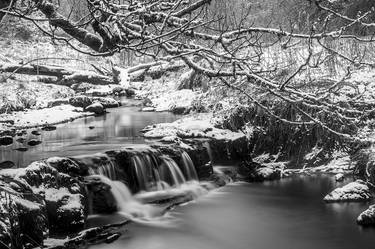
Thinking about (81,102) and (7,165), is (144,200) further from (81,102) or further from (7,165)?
(81,102)

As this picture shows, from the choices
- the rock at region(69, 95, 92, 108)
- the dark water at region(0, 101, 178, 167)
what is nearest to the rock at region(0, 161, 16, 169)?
the dark water at region(0, 101, 178, 167)

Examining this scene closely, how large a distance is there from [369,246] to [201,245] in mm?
2586

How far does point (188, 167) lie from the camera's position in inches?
442

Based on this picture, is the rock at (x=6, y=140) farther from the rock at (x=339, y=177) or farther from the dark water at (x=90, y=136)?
the rock at (x=339, y=177)

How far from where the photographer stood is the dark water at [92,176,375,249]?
7.60 m

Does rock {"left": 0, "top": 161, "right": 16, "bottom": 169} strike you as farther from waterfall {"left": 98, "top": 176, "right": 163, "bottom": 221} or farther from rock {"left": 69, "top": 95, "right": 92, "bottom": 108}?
rock {"left": 69, "top": 95, "right": 92, "bottom": 108}

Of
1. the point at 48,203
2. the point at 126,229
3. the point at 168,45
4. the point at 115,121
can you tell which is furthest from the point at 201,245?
the point at 115,121

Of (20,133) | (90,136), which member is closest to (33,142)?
(90,136)

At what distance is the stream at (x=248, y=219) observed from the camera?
7.64 meters

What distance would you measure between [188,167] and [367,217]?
4.44 m

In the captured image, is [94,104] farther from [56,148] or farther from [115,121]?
[56,148]

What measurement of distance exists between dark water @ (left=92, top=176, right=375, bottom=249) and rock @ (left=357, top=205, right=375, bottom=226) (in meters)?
0.13

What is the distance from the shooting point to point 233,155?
1278 centimetres

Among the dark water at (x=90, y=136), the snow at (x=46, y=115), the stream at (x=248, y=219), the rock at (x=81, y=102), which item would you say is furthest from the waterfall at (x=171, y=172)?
the rock at (x=81, y=102)
